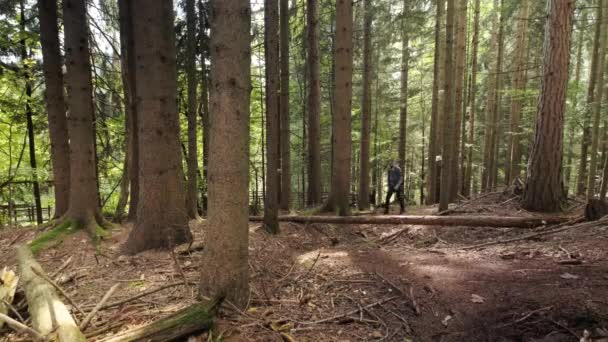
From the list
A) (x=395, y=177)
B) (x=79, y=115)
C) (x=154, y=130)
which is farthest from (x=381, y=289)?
(x=395, y=177)

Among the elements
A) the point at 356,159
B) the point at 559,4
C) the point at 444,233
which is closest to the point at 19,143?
the point at 444,233

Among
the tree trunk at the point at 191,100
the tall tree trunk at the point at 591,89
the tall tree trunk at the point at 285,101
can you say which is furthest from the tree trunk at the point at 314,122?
the tall tree trunk at the point at 591,89

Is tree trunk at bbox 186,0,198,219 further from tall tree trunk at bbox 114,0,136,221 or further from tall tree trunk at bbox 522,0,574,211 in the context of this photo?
tall tree trunk at bbox 522,0,574,211

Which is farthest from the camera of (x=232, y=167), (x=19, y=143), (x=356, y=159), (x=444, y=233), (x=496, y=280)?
(x=356, y=159)

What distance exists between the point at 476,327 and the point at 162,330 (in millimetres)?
3020

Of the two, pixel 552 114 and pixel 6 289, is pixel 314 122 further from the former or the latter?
pixel 6 289

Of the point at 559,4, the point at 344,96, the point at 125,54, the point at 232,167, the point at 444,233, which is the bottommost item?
the point at 444,233

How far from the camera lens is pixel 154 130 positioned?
5320mm

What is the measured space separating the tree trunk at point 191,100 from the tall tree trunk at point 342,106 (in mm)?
3789

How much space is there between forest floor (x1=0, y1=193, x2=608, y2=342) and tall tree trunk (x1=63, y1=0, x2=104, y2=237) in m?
0.62

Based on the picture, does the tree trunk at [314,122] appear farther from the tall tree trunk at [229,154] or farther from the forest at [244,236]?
the tall tree trunk at [229,154]

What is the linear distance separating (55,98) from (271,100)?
5.35m

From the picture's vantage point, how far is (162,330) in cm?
272

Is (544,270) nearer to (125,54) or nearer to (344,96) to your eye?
(344,96)
